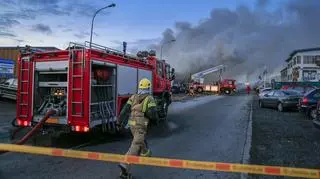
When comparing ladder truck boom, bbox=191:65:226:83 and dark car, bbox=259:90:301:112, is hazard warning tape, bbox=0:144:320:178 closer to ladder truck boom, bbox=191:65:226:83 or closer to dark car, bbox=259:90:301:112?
dark car, bbox=259:90:301:112

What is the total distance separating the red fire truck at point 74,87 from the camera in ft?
33.5

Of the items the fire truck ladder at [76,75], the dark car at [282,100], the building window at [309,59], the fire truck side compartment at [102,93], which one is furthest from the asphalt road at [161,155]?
the building window at [309,59]

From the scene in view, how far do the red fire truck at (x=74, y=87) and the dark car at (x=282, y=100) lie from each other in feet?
45.6

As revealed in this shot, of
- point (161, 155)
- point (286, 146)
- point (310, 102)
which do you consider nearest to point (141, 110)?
point (161, 155)

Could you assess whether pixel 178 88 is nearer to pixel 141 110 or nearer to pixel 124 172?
pixel 141 110

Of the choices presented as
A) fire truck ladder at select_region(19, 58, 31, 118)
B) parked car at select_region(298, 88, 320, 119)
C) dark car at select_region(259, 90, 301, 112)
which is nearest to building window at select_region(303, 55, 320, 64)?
dark car at select_region(259, 90, 301, 112)

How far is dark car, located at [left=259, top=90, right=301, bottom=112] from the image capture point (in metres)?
23.7

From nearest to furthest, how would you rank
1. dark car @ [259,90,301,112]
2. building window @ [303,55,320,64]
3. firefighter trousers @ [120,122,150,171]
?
firefighter trousers @ [120,122,150,171], dark car @ [259,90,301,112], building window @ [303,55,320,64]

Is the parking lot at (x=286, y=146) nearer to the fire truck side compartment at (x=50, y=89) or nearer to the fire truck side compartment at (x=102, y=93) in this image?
the fire truck side compartment at (x=102, y=93)

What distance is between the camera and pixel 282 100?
24.1m

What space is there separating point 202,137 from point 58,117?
14.4 ft

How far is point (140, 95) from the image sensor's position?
7.07 m

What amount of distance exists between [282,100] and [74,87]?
16.8m

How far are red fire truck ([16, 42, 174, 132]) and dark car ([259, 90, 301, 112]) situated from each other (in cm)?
1391
